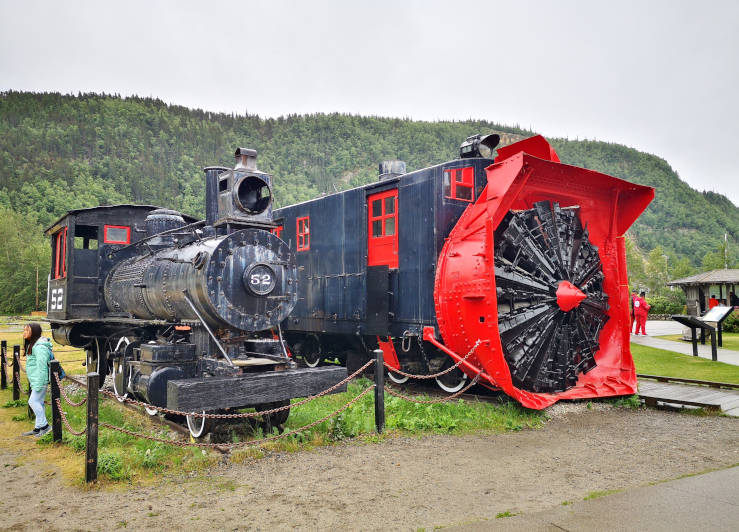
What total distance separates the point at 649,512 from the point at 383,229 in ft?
20.0

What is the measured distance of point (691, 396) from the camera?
27.1 ft

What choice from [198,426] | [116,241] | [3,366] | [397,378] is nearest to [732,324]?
[397,378]

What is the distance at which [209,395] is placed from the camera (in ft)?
17.9

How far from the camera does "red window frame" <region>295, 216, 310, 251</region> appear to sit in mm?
11220

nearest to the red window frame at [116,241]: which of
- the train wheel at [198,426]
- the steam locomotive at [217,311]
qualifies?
the steam locomotive at [217,311]

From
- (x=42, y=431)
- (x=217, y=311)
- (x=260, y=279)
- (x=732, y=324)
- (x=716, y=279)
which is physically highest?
(x=716, y=279)

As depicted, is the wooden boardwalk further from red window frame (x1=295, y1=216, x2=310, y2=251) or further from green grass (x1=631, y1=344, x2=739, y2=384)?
red window frame (x1=295, y1=216, x2=310, y2=251)

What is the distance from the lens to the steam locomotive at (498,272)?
7.14 metres

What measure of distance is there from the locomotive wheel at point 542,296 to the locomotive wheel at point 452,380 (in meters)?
1.05

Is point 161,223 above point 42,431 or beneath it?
above

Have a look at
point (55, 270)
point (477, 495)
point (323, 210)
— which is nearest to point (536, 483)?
point (477, 495)

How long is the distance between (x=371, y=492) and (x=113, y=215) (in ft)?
24.2

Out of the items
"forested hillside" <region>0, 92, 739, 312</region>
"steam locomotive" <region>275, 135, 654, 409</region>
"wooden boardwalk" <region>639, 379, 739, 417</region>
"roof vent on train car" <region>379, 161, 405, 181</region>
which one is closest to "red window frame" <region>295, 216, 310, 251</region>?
"steam locomotive" <region>275, 135, 654, 409</region>

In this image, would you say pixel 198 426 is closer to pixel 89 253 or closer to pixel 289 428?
pixel 289 428
